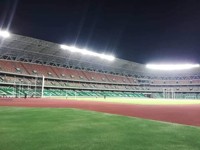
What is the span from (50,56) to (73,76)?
1238cm

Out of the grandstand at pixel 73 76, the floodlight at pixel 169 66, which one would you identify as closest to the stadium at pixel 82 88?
the grandstand at pixel 73 76

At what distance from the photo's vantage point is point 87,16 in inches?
1396

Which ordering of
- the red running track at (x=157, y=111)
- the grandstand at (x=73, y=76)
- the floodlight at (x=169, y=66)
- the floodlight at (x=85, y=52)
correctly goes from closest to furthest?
the red running track at (x=157, y=111) < the grandstand at (x=73, y=76) < the floodlight at (x=85, y=52) < the floodlight at (x=169, y=66)

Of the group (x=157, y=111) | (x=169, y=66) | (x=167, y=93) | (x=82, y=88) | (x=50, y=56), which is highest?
(x=169, y=66)

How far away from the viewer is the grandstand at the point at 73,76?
5341 centimetres

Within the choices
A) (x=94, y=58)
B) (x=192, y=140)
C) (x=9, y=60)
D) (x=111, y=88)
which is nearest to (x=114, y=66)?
(x=111, y=88)

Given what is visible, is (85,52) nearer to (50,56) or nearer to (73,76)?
(50,56)

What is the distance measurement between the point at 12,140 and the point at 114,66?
7767cm

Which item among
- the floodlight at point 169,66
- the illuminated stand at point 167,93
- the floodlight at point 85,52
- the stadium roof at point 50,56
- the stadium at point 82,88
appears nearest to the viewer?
the stadium at point 82,88

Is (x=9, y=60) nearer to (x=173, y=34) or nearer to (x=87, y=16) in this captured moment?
(x=87, y=16)

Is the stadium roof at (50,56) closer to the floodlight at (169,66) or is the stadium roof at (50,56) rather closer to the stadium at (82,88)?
the stadium at (82,88)

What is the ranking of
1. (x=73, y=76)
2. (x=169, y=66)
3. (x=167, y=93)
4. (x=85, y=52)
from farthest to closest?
(x=169, y=66) → (x=167, y=93) → (x=73, y=76) → (x=85, y=52)

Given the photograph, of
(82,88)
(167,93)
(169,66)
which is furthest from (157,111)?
(169,66)

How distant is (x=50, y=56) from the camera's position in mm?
62875
